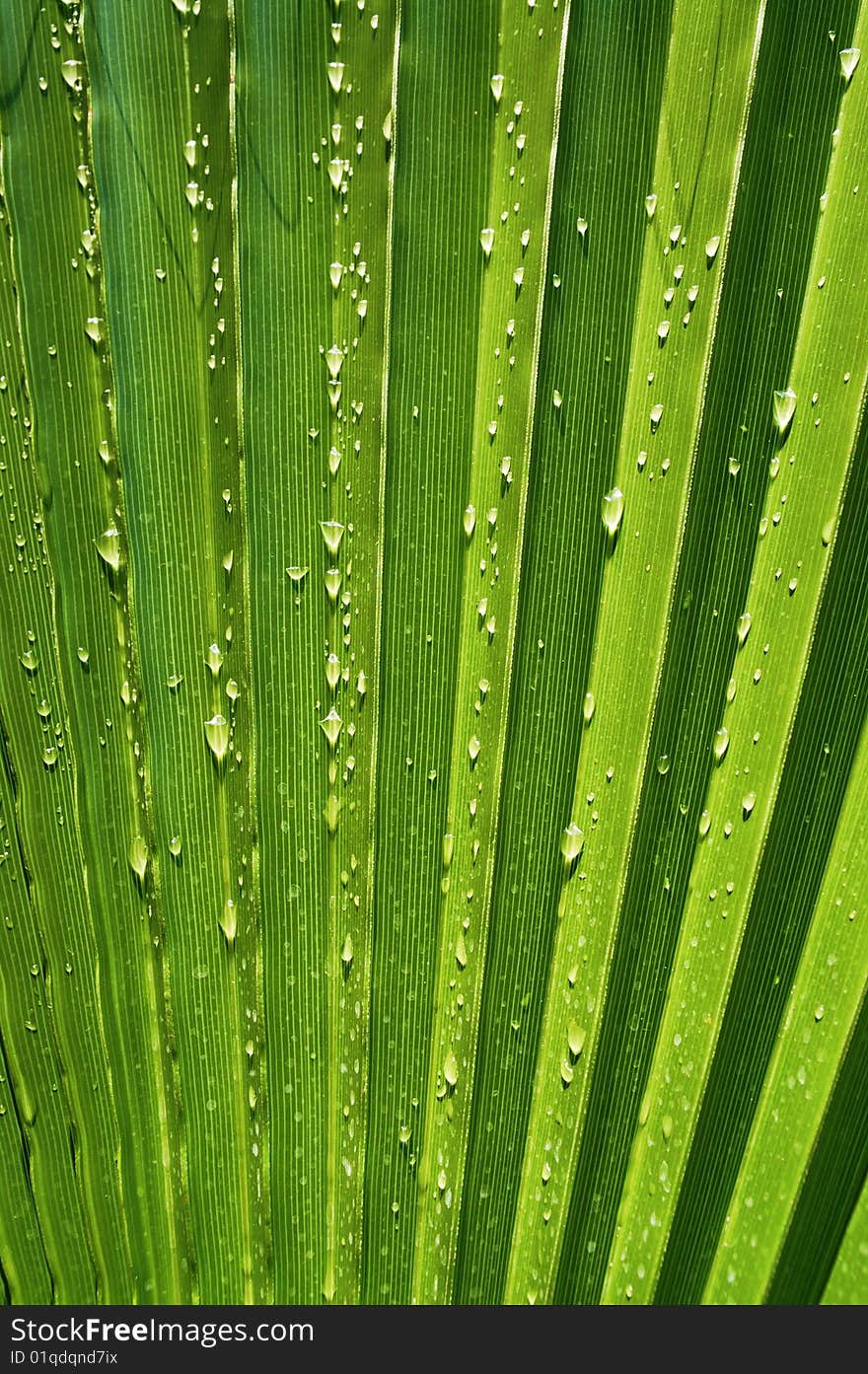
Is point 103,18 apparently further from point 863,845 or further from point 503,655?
point 863,845

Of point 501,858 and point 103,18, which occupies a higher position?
point 103,18

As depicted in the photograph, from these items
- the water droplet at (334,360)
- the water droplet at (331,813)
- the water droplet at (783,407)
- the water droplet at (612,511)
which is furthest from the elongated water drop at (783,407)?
the water droplet at (331,813)

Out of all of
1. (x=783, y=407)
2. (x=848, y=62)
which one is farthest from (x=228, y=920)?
(x=848, y=62)

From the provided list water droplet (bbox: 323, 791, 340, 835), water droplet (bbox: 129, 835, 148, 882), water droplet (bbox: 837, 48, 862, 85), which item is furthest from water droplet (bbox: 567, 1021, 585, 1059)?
water droplet (bbox: 837, 48, 862, 85)

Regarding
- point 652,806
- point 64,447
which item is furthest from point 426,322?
point 652,806

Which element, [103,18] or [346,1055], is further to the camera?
[346,1055]

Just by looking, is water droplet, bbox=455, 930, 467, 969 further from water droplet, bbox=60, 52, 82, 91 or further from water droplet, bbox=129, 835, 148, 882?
water droplet, bbox=60, 52, 82, 91

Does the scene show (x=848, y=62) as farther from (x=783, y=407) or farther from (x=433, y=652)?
(x=433, y=652)
